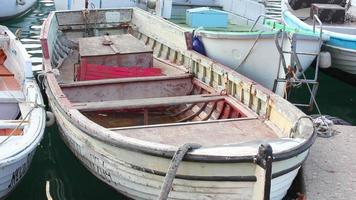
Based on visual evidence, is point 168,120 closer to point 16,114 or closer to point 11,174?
point 16,114

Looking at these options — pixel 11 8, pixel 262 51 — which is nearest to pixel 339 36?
pixel 262 51

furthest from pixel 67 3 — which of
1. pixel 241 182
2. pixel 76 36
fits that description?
pixel 241 182

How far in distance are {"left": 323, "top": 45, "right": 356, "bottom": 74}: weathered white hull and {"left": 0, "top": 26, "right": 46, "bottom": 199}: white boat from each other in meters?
5.30

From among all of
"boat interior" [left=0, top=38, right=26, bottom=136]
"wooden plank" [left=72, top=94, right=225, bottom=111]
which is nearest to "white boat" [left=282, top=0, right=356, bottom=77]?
"wooden plank" [left=72, top=94, right=225, bottom=111]

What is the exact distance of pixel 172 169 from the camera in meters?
4.11

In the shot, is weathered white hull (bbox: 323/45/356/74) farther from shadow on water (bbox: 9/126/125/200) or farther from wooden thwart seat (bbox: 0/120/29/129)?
wooden thwart seat (bbox: 0/120/29/129)

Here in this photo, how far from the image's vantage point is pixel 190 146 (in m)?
4.36

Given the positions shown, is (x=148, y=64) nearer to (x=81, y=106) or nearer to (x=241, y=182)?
(x=81, y=106)

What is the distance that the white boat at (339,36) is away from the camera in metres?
9.02

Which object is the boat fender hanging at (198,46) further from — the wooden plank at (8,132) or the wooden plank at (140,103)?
the wooden plank at (8,132)

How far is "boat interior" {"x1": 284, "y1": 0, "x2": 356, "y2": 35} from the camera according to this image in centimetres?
999

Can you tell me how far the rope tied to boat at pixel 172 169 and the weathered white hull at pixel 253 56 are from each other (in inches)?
133

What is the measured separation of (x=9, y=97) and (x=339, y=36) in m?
5.70

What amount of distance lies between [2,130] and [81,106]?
3.09 ft
